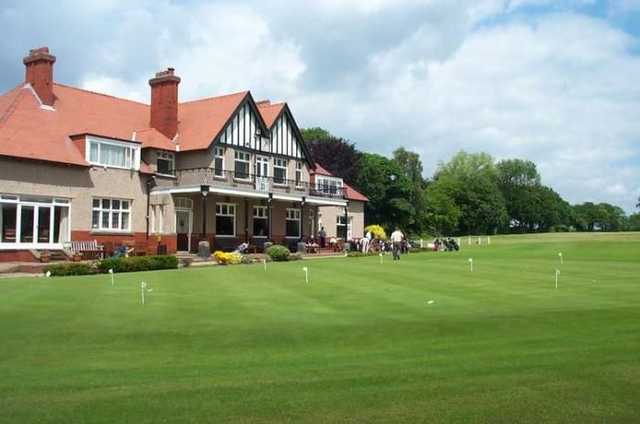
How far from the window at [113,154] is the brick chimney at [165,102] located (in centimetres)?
451

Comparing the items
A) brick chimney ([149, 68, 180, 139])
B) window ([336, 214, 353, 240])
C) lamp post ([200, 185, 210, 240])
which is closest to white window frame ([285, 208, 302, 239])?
window ([336, 214, 353, 240])

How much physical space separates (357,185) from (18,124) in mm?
42034

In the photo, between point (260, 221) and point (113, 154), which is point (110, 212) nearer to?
point (113, 154)

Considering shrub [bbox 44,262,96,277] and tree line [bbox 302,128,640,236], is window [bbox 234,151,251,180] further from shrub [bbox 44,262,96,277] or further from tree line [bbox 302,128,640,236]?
tree line [bbox 302,128,640,236]

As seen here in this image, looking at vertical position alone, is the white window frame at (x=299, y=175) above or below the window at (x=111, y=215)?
above

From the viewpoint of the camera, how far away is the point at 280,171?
4334 cm

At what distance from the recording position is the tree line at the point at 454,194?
68.3 meters

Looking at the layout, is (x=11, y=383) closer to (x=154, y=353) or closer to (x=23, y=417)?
(x=23, y=417)

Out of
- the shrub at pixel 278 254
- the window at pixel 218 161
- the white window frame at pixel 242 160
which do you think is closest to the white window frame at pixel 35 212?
the window at pixel 218 161

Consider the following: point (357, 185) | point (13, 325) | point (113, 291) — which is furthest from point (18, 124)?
point (357, 185)

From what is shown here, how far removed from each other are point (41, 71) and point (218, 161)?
413 inches

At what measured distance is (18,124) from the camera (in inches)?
1203

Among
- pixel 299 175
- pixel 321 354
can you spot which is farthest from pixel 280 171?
pixel 321 354

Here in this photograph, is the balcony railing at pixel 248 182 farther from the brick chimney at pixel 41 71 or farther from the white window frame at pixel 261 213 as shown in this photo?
the brick chimney at pixel 41 71
